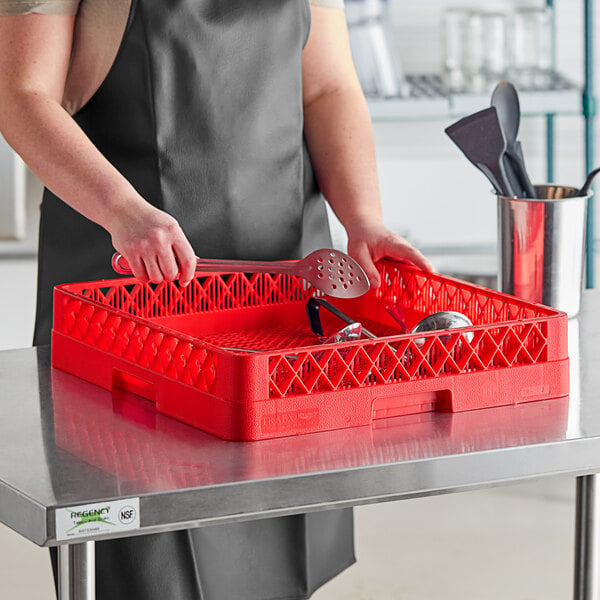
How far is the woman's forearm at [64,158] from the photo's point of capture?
121 cm

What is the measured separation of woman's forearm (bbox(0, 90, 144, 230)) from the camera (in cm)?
121

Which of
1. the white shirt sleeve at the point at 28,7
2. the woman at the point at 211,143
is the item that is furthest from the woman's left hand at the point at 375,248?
the white shirt sleeve at the point at 28,7

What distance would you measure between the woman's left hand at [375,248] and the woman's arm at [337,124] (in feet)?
0.16

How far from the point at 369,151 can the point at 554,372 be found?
55cm

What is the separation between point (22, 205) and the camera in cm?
355

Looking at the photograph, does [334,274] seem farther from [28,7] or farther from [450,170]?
[450,170]

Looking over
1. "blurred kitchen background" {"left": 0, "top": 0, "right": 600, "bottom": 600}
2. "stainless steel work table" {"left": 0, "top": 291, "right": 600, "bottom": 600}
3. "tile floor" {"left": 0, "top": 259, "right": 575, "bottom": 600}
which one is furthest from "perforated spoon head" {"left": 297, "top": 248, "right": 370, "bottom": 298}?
"tile floor" {"left": 0, "top": 259, "right": 575, "bottom": 600}

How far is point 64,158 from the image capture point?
1264 mm

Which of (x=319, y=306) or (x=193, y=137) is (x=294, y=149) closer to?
(x=193, y=137)

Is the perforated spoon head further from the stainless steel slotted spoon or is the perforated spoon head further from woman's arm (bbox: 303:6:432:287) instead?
woman's arm (bbox: 303:6:432:287)

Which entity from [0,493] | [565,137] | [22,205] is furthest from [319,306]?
[565,137]

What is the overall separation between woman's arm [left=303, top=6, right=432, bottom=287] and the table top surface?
0.48m

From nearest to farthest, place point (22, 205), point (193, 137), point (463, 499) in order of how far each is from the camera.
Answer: point (193, 137)
point (463, 499)
point (22, 205)

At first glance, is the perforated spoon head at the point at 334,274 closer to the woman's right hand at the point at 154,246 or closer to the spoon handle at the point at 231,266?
the spoon handle at the point at 231,266
